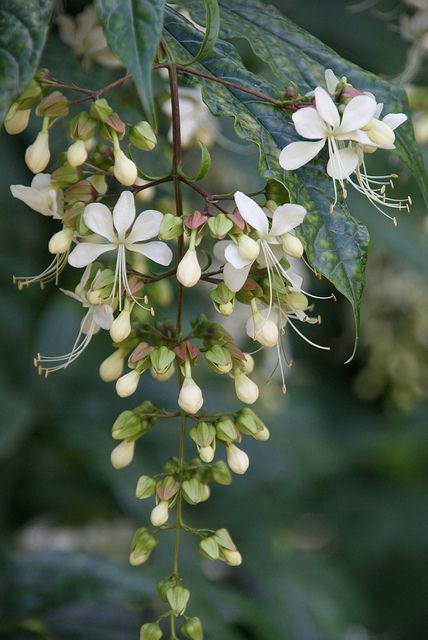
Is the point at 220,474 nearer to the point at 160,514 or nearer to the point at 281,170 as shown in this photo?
the point at 160,514

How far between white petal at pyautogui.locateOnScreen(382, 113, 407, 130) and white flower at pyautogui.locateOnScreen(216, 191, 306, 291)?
6.1 inches

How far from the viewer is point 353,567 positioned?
3.10 m

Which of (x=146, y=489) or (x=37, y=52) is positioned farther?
(x=146, y=489)

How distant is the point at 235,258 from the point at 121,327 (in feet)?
0.43

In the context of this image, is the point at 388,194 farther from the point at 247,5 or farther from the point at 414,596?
the point at 414,596

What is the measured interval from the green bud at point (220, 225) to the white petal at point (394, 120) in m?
0.20

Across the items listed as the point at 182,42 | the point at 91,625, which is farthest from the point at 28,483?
the point at 182,42

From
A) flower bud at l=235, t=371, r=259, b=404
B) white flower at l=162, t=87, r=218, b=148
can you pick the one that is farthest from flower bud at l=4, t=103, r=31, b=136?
white flower at l=162, t=87, r=218, b=148

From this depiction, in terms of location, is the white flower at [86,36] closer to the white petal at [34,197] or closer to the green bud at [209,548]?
the white petal at [34,197]

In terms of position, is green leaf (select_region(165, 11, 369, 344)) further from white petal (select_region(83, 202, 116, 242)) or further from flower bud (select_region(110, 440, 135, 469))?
flower bud (select_region(110, 440, 135, 469))

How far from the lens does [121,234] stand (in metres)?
0.85

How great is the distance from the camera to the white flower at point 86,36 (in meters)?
1.25

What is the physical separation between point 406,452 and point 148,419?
2.54m

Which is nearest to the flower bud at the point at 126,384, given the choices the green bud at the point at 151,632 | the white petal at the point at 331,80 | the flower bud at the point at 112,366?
the flower bud at the point at 112,366
